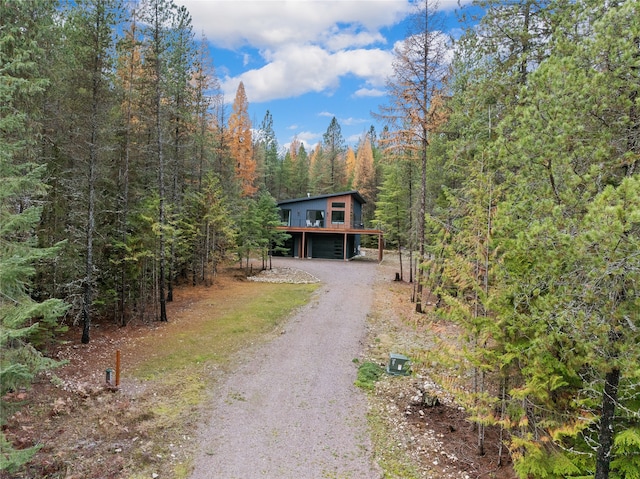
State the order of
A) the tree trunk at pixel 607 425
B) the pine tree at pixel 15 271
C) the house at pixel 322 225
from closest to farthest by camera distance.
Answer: the tree trunk at pixel 607 425 < the pine tree at pixel 15 271 < the house at pixel 322 225

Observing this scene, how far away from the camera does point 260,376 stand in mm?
9422

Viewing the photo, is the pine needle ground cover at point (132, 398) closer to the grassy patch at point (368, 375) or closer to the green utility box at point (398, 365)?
the grassy patch at point (368, 375)

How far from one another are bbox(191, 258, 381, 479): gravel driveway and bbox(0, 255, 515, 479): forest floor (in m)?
0.37

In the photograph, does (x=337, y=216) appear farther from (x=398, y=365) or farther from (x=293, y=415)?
(x=293, y=415)

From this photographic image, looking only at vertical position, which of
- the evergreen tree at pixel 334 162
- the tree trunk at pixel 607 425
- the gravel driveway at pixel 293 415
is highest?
the evergreen tree at pixel 334 162

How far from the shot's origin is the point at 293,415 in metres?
7.58

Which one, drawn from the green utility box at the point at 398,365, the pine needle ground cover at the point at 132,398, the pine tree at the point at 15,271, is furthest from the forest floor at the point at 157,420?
the pine tree at the point at 15,271

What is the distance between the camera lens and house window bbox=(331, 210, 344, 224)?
3259 centimetres

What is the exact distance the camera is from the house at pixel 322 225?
32.3 metres

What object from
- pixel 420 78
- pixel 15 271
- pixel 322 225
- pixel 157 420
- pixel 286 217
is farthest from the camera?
pixel 286 217

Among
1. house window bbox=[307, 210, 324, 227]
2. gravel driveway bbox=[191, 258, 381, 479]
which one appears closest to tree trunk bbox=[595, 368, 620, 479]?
gravel driveway bbox=[191, 258, 381, 479]

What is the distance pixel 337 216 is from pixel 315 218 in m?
2.16

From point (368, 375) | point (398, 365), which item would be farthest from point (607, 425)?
point (368, 375)

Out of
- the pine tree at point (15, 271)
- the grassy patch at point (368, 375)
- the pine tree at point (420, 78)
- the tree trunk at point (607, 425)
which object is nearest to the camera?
the tree trunk at point (607, 425)
